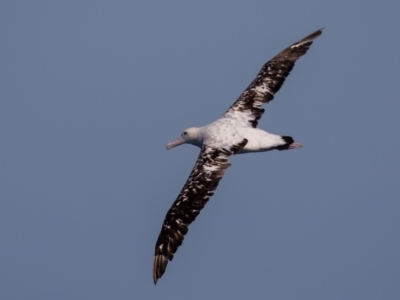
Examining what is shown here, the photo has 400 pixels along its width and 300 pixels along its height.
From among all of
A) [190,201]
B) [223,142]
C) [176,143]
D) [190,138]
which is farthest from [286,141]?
[176,143]

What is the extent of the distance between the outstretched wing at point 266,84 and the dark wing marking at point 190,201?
2196 millimetres

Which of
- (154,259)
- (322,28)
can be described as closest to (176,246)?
(154,259)

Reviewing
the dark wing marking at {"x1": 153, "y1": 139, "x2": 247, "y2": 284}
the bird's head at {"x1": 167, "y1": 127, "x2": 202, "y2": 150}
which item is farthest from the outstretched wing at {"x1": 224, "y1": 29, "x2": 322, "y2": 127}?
the dark wing marking at {"x1": 153, "y1": 139, "x2": 247, "y2": 284}

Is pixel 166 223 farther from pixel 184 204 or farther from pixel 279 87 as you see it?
pixel 279 87

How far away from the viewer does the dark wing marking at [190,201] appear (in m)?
27.2

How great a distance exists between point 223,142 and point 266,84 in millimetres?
3930

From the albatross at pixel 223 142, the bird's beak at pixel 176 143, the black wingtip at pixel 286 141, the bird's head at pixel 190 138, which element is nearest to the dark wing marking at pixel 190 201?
the albatross at pixel 223 142

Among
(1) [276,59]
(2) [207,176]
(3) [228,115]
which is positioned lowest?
(2) [207,176]

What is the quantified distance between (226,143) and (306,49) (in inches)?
223

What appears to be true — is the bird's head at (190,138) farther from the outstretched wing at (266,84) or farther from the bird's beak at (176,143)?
the outstretched wing at (266,84)

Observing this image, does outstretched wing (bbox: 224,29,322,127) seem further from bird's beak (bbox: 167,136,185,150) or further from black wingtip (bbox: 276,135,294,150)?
bird's beak (bbox: 167,136,185,150)

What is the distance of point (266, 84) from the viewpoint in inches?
1293

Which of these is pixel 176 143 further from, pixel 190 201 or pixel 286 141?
pixel 190 201

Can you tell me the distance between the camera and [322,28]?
34.3 meters
